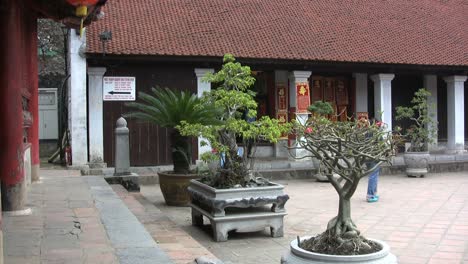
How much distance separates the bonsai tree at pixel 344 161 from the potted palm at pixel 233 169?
7.25 ft

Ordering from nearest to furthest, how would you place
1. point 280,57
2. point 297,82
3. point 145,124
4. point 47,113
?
1. point 145,124
2. point 280,57
3. point 297,82
4. point 47,113

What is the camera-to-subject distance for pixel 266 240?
260 inches

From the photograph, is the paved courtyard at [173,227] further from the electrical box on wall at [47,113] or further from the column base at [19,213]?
the electrical box on wall at [47,113]

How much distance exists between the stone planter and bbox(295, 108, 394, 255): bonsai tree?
86.0 inches

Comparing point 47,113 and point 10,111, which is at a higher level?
point 47,113

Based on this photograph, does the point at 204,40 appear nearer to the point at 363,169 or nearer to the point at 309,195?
the point at 309,195

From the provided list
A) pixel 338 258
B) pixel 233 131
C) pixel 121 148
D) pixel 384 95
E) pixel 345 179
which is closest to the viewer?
pixel 338 258

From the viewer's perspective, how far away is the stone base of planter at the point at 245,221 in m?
6.45

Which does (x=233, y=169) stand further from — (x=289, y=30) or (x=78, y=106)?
(x=289, y=30)

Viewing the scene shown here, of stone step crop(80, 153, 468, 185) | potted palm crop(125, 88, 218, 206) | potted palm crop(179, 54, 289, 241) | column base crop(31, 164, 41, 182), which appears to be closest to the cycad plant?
potted palm crop(125, 88, 218, 206)

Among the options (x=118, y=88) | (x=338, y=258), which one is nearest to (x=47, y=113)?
(x=118, y=88)

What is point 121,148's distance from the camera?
32.3 ft

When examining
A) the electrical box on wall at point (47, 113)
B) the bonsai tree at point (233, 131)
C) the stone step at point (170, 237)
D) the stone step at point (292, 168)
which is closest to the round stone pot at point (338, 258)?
the stone step at point (170, 237)

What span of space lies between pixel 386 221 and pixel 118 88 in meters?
8.45
